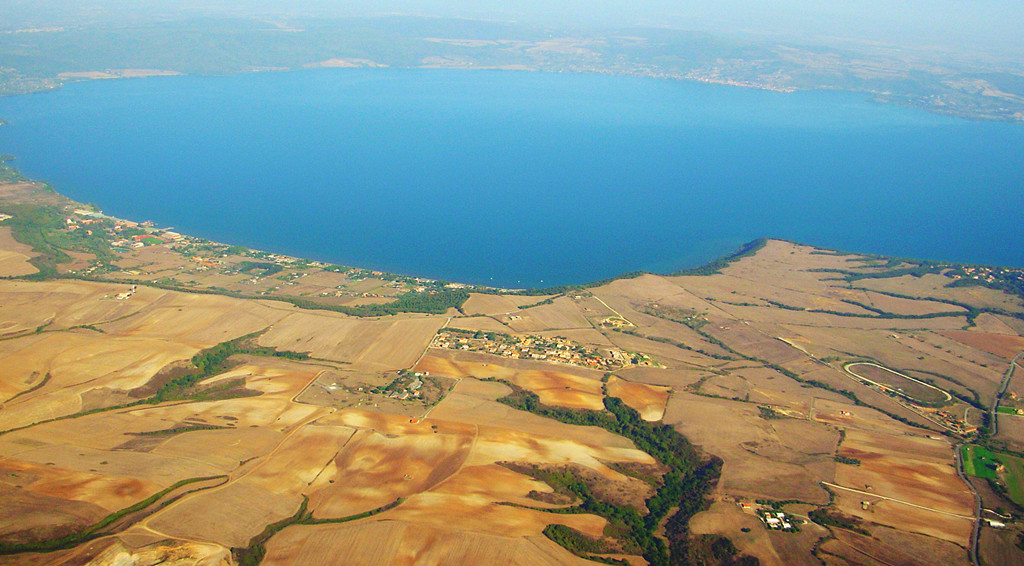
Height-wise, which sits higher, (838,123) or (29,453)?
(838,123)

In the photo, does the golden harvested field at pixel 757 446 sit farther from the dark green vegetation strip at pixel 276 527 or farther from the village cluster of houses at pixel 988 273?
the village cluster of houses at pixel 988 273

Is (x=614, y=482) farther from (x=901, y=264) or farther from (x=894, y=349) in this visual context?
(x=901, y=264)

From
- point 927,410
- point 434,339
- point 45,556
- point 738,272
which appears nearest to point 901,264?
point 738,272

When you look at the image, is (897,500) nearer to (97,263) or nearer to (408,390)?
(408,390)

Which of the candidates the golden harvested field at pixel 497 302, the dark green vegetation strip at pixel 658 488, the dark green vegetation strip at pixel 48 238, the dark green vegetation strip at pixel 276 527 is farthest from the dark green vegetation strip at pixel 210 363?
the dark green vegetation strip at pixel 48 238

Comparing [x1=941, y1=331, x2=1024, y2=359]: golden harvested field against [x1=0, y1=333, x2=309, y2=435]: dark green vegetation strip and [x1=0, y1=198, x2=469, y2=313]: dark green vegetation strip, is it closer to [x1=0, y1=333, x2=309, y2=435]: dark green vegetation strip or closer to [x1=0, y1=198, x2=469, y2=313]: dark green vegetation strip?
[x1=0, y1=198, x2=469, y2=313]: dark green vegetation strip

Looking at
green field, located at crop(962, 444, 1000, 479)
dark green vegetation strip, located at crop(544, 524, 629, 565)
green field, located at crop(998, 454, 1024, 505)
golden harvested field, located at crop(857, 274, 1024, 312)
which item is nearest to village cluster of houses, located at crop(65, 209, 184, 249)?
dark green vegetation strip, located at crop(544, 524, 629, 565)

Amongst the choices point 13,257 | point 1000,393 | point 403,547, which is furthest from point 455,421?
point 13,257
